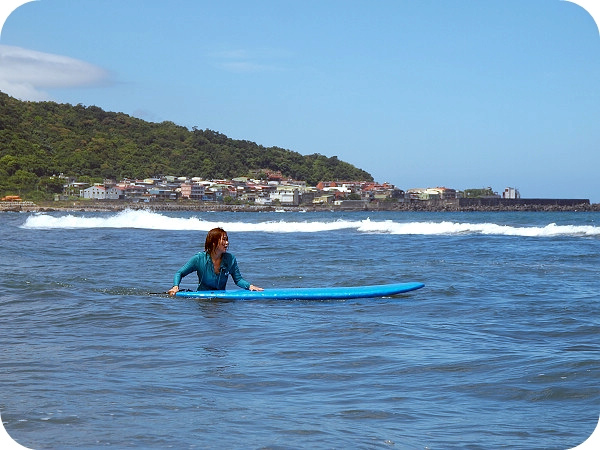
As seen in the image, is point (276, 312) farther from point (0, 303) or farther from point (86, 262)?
point (86, 262)

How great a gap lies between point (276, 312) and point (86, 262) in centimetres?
812

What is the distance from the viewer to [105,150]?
13675 cm

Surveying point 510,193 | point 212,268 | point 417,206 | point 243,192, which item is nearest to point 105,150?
point 243,192

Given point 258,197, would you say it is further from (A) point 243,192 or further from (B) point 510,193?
(B) point 510,193

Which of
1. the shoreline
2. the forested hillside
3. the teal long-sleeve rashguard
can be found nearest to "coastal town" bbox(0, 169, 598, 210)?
the shoreline

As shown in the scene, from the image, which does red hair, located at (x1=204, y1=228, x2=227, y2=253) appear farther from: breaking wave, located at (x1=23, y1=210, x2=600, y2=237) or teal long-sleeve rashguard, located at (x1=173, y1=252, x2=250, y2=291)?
breaking wave, located at (x1=23, y1=210, x2=600, y2=237)

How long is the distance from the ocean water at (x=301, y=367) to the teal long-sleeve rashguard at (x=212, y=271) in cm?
33

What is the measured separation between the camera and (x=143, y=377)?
5.55m

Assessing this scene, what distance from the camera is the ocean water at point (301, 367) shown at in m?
4.37

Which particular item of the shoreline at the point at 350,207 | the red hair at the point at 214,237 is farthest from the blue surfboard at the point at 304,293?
the shoreline at the point at 350,207

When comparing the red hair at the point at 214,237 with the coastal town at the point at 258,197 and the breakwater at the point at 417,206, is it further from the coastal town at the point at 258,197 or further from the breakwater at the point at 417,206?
the breakwater at the point at 417,206

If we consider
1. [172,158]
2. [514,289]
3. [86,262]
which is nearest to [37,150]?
[172,158]

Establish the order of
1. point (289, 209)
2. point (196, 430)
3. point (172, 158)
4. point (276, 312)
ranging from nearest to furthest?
point (196, 430) → point (276, 312) → point (289, 209) → point (172, 158)

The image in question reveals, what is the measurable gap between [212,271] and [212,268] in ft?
0.12
